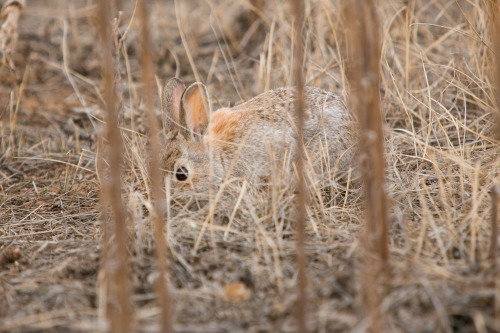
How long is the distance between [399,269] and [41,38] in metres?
6.13

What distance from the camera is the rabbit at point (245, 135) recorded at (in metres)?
3.72

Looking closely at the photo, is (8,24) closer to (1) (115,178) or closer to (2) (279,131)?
(2) (279,131)

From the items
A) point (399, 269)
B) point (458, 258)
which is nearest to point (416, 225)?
point (458, 258)

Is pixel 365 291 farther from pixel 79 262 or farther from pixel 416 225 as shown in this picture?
pixel 79 262

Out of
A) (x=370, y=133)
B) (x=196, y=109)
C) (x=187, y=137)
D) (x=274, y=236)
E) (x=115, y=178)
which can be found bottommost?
(x=274, y=236)

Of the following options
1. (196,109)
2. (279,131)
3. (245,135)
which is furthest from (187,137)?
(279,131)

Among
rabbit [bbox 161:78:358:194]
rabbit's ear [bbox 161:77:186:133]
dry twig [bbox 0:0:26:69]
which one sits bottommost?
rabbit [bbox 161:78:358:194]

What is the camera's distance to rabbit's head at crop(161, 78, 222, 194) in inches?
144

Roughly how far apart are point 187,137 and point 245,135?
1.43 ft

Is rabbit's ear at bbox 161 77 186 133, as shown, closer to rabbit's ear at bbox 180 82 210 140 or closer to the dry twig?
rabbit's ear at bbox 180 82 210 140

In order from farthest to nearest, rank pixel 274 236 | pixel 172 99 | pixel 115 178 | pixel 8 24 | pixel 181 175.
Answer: pixel 8 24, pixel 172 99, pixel 181 175, pixel 274 236, pixel 115 178

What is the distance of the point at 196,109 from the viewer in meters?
3.93

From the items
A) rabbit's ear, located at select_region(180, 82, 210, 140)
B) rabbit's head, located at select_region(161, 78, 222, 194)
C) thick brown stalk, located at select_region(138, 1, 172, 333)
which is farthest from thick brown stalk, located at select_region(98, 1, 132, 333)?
rabbit's ear, located at select_region(180, 82, 210, 140)

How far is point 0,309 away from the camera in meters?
2.37
